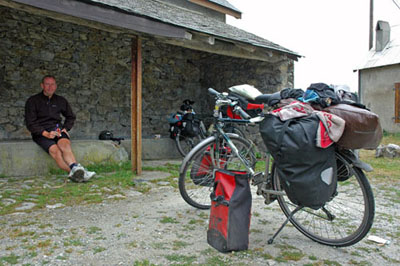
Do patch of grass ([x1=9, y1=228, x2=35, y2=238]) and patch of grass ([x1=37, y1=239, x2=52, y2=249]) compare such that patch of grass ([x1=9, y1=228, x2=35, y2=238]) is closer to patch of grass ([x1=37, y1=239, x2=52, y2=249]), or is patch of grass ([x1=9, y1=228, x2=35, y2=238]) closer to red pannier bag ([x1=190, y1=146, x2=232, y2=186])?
patch of grass ([x1=37, y1=239, x2=52, y2=249])

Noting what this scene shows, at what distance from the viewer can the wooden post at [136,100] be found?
4922mm

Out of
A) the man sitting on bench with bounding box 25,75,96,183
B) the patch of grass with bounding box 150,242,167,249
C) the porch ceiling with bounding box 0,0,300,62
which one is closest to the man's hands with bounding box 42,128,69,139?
the man sitting on bench with bounding box 25,75,96,183

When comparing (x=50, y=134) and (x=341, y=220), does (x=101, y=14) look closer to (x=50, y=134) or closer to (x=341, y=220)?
(x=50, y=134)

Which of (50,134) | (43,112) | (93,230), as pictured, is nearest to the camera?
(93,230)

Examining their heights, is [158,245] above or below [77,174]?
below

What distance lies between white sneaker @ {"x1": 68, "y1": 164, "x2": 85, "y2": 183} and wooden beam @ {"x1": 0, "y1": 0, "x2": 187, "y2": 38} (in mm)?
1914

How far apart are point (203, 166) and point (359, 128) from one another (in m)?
1.49

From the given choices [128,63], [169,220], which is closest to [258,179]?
[169,220]

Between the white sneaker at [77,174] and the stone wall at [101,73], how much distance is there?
225 centimetres

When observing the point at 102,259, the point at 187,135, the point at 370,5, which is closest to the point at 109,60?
the point at 187,135

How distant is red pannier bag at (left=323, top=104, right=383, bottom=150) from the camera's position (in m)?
2.09

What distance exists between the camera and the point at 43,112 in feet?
15.8

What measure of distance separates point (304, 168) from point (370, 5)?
19.8m

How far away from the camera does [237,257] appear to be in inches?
87.1
